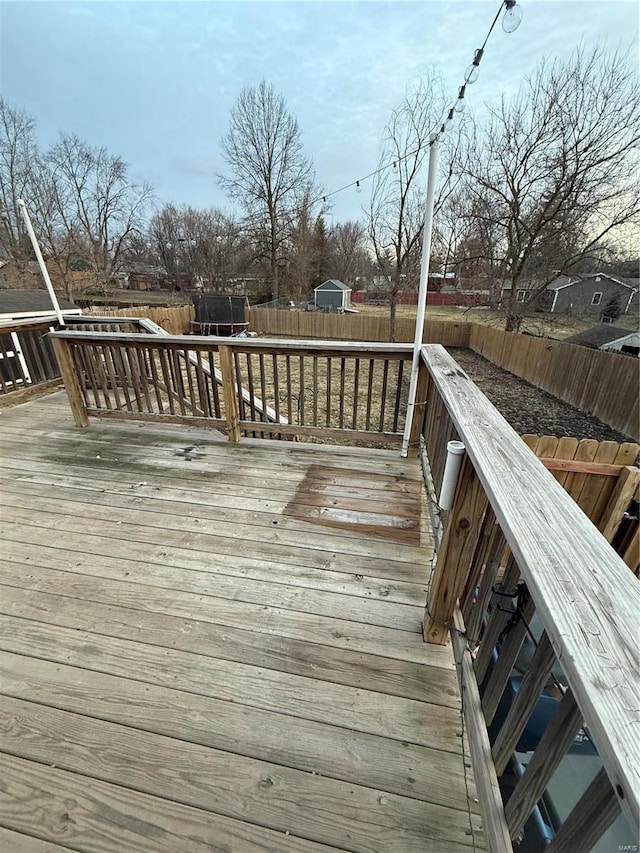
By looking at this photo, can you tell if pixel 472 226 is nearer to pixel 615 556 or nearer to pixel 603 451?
pixel 603 451

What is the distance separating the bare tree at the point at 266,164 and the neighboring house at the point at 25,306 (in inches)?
561

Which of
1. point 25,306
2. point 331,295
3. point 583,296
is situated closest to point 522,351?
point 25,306

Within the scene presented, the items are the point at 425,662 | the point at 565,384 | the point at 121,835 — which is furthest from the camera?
the point at 565,384

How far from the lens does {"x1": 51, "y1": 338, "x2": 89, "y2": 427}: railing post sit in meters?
3.17

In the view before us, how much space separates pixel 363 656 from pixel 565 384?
8089 mm

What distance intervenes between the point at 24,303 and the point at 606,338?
664 inches

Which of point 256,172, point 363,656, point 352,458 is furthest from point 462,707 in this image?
point 256,172

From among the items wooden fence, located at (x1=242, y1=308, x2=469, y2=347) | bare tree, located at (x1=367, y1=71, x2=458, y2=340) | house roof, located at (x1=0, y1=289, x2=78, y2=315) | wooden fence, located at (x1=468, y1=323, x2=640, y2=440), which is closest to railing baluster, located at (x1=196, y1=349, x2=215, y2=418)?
house roof, located at (x1=0, y1=289, x2=78, y2=315)

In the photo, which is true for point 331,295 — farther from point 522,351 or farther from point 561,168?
point 522,351

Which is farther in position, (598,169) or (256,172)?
(256,172)

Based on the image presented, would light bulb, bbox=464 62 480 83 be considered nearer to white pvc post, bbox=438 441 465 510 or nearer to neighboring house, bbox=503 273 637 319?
white pvc post, bbox=438 441 465 510

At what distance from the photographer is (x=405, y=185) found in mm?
10656

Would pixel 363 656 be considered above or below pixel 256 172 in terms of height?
below

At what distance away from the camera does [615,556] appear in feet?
2.11
